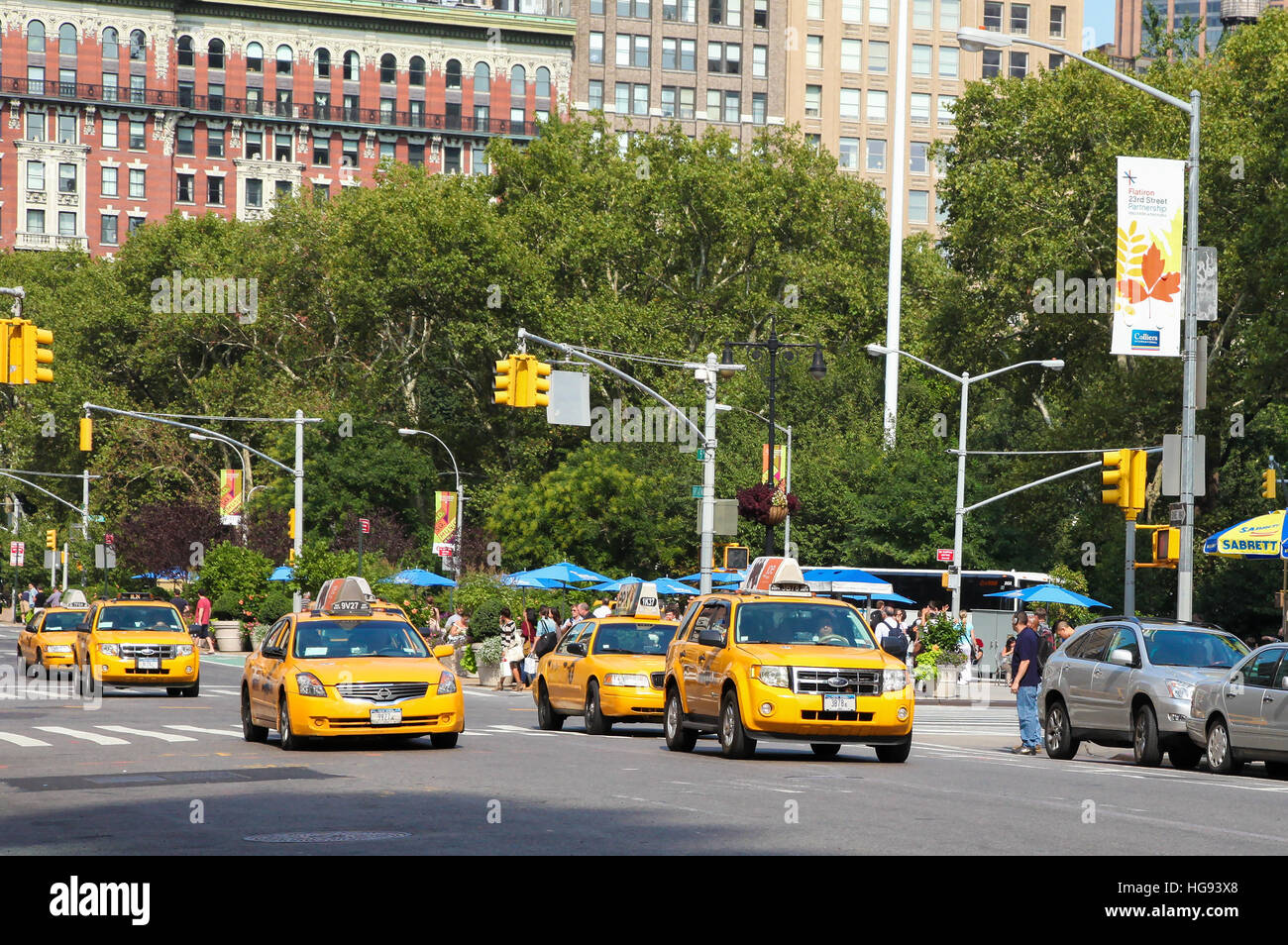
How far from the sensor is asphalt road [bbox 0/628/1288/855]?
11797 millimetres

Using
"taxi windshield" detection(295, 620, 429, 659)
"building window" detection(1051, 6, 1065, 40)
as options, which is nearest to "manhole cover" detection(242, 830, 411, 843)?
"taxi windshield" detection(295, 620, 429, 659)

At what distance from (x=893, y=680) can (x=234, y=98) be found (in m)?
108

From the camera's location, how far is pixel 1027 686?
2517 cm

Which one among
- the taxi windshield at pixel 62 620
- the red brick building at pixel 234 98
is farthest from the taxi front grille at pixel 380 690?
the red brick building at pixel 234 98

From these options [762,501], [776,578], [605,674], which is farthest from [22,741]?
[762,501]

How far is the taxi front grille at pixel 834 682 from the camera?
19.1 metres

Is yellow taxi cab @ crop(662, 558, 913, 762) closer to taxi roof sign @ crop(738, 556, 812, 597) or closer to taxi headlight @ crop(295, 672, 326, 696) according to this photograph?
taxi roof sign @ crop(738, 556, 812, 597)

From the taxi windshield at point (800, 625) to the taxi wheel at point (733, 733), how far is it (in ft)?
2.32

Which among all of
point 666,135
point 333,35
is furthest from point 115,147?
point 666,135

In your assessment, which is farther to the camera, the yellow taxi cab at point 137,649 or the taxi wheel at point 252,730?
the yellow taxi cab at point 137,649

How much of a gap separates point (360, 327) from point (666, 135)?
52.3 feet

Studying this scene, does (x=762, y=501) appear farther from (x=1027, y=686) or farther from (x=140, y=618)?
(x=1027, y=686)

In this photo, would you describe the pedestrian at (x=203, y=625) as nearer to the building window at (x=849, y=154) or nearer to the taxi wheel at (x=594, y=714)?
the taxi wheel at (x=594, y=714)

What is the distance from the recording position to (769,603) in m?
20.5
